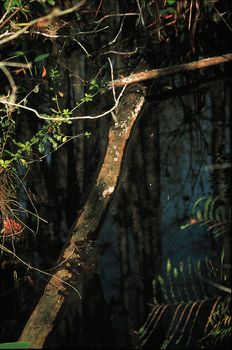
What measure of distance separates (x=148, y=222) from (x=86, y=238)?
1113 millimetres

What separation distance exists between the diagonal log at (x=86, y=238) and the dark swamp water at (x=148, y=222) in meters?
0.13

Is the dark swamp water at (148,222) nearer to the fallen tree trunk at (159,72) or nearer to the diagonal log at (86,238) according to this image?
Result: the diagonal log at (86,238)

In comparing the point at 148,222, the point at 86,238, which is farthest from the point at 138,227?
the point at 86,238

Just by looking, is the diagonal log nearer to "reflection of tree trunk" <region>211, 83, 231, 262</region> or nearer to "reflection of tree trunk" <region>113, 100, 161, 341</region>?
"reflection of tree trunk" <region>113, 100, 161, 341</region>

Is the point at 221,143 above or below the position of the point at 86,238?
above

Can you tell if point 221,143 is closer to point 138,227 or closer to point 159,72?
point 159,72

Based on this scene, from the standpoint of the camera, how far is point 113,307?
3.17 m

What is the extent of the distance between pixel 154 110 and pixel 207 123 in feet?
2.01

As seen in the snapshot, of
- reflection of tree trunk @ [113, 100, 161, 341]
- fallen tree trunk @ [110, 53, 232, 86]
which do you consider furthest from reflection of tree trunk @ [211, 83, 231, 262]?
fallen tree trunk @ [110, 53, 232, 86]

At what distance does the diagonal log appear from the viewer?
2010mm

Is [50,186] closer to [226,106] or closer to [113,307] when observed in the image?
[113,307]

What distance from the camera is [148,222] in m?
3.57

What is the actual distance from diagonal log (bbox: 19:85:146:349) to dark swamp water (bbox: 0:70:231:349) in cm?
13

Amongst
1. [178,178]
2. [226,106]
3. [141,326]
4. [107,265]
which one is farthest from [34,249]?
[226,106]
